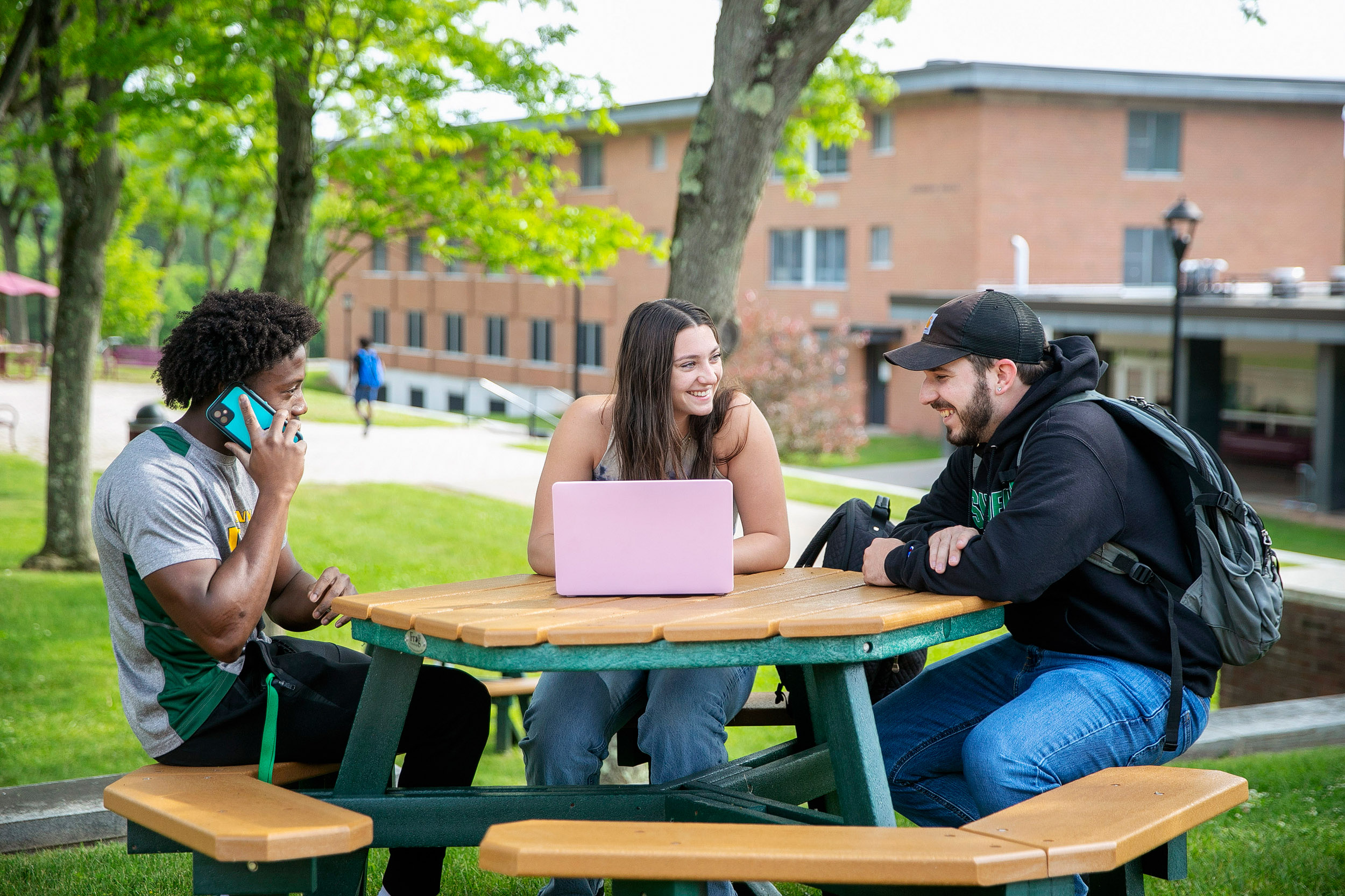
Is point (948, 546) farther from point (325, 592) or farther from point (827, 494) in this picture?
point (827, 494)

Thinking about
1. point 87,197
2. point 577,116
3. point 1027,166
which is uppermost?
point 1027,166

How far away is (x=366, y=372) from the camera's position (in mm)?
23812

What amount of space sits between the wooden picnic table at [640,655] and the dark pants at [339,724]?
79mm

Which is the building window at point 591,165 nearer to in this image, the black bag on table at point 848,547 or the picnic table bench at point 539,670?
the black bag on table at point 848,547

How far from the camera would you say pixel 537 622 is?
2697 mm

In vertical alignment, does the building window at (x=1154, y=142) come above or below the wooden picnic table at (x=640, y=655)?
above

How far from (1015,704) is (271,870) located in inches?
73.2

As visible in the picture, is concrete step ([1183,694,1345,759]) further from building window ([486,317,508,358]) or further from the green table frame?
building window ([486,317,508,358])

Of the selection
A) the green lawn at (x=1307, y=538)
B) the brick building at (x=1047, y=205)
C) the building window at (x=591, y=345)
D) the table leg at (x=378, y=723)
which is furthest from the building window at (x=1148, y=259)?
the table leg at (x=378, y=723)

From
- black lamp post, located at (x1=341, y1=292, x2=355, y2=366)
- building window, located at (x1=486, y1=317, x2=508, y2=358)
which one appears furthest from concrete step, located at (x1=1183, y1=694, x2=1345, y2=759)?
black lamp post, located at (x1=341, y1=292, x2=355, y2=366)

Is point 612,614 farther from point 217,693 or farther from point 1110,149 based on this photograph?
point 1110,149

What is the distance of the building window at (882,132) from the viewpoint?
32125mm

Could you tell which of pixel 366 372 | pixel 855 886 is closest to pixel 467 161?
pixel 855 886

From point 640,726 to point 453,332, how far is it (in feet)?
142
